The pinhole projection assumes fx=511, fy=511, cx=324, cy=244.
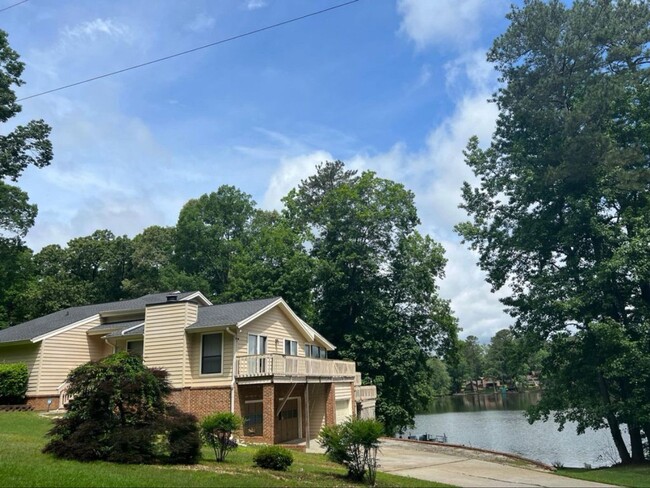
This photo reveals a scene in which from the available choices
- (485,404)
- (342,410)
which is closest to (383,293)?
(342,410)

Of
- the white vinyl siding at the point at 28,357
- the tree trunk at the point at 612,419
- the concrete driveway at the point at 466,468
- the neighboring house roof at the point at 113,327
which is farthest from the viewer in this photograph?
the neighboring house roof at the point at 113,327

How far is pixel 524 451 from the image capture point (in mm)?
32750

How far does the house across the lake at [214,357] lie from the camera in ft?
63.8

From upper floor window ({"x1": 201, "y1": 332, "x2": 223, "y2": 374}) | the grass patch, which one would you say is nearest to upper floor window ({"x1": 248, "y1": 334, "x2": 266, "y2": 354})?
upper floor window ({"x1": 201, "y1": 332, "x2": 223, "y2": 374})

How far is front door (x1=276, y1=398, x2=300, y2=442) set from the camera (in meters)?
21.7

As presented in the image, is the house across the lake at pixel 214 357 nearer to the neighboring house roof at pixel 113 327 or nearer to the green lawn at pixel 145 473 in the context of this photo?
the neighboring house roof at pixel 113 327

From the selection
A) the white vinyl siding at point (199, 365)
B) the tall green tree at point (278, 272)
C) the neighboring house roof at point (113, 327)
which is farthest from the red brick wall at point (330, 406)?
the tall green tree at point (278, 272)

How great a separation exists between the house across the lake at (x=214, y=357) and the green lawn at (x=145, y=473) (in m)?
5.93

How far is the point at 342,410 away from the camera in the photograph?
983 inches

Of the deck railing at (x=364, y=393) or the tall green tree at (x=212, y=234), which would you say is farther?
the tall green tree at (x=212, y=234)

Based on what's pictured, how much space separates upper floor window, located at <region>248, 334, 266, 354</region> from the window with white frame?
221cm

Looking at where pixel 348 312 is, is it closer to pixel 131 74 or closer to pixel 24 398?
pixel 24 398

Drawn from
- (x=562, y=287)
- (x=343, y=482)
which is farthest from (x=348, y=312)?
(x=343, y=482)

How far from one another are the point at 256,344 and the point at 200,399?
10.4 feet
